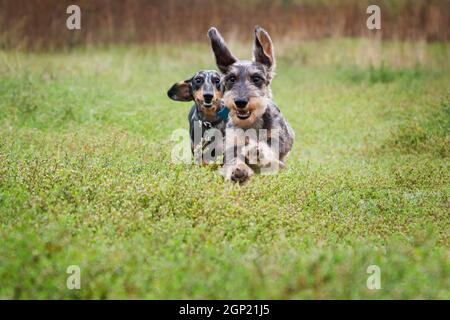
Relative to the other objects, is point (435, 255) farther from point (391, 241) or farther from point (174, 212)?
point (174, 212)

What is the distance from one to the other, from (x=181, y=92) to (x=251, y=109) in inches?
70.4

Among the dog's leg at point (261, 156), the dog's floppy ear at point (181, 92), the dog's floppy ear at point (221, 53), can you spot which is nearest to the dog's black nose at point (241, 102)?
the dog's leg at point (261, 156)

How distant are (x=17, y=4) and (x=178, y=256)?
65.4ft

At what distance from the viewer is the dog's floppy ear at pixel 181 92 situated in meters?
10.9

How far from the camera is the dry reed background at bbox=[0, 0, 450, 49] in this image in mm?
24719

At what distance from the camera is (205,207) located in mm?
7453

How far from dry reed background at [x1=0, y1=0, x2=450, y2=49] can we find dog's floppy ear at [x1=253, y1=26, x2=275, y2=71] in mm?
15054

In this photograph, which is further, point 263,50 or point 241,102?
point 263,50
